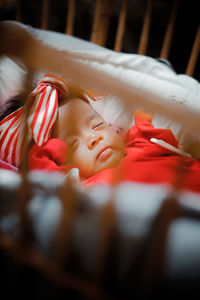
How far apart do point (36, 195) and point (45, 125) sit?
351 mm

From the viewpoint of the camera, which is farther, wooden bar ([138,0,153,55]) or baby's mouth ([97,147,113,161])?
wooden bar ([138,0,153,55])

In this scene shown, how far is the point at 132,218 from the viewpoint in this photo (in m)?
0.37

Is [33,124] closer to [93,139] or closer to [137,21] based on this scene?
[93,139]

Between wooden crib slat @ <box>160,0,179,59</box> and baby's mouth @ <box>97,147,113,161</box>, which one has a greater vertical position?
wooden crib slat @ <box>160,0,179,59</box>

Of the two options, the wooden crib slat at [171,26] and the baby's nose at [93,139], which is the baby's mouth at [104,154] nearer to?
the baby's nose at [93,139]

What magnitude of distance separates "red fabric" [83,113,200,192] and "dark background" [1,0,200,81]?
783mm

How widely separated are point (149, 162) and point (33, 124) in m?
0.37

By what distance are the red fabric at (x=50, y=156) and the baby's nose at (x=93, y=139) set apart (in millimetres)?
72

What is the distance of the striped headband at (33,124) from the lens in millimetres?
713

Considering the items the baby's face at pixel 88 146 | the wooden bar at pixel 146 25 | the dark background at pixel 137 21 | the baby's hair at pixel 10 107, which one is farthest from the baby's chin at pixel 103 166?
the dark background at pixel 137 21

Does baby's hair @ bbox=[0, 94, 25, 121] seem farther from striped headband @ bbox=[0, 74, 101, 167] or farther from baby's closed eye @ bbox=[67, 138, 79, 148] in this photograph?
baby's closed eye @ bbox=[67, 138, 79, 148]

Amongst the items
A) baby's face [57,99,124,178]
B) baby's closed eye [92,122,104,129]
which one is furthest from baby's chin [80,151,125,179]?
baby's closed eye [92,122,104,129]

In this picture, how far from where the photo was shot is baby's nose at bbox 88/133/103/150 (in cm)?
74

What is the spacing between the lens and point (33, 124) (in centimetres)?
71
